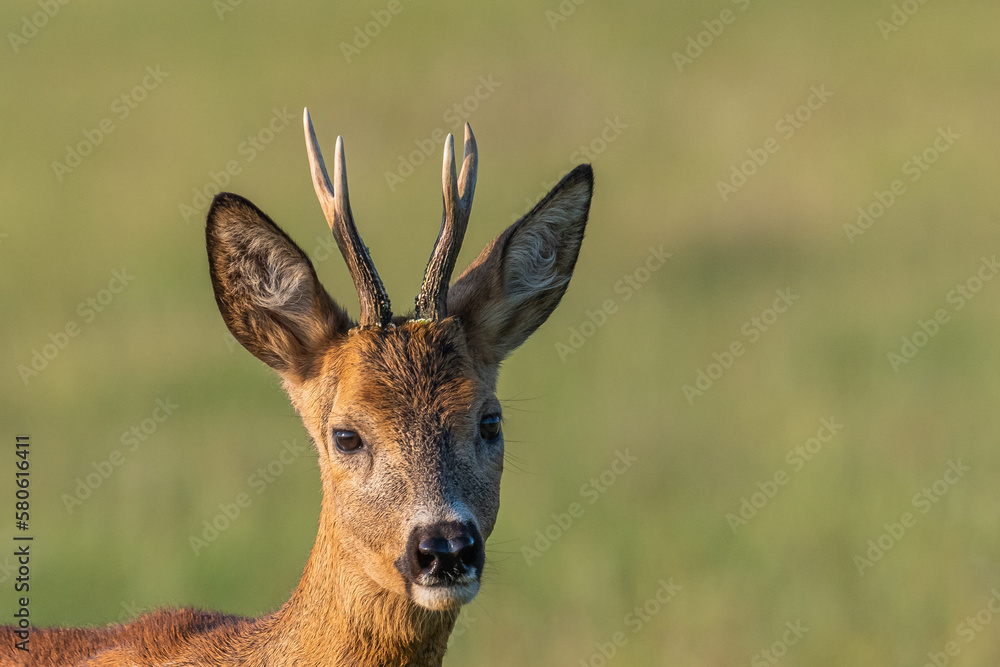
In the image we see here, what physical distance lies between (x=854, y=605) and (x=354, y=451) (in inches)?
230

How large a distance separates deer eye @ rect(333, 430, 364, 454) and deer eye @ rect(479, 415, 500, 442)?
0.49 meters

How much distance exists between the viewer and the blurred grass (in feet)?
38.7

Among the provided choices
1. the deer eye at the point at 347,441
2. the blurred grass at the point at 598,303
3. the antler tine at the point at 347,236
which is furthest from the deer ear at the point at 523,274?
the blurred grass at the point at 598,303

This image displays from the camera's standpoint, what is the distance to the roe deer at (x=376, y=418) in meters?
6.27

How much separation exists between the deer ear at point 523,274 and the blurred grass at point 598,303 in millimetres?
1038

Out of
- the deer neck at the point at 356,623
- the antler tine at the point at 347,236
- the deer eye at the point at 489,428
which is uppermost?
the antler tine at the point at 347,236

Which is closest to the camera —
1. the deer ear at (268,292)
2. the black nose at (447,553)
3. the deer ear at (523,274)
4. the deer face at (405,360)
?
the black nose at (447,553)

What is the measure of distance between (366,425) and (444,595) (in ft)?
2.83

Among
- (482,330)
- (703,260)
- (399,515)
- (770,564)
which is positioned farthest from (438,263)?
(703,260)

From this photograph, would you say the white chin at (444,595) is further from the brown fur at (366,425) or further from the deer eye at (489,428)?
the deer eye at (489,428)

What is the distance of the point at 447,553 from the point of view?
5918 millimetres

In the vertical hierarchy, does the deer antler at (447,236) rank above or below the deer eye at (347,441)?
above

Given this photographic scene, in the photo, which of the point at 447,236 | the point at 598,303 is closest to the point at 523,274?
the point at 447,236

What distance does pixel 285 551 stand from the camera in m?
12.4
